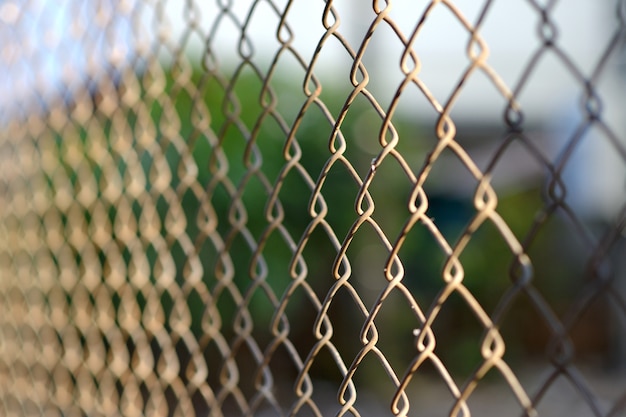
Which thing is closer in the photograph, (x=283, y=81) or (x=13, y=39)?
(x=13, y=39)

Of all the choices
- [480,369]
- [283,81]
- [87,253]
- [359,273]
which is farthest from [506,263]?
[480,369]

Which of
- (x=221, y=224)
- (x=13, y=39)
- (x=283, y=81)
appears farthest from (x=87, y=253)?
(x=283, y=81)

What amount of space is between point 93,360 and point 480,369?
4.18ft

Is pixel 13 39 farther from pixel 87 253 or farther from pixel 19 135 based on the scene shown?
pixel 87 253

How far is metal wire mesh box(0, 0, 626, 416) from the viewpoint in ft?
2.83

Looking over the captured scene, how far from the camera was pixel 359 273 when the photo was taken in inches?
152

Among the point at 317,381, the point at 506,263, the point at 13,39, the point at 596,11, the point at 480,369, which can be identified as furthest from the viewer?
the point at 506,263

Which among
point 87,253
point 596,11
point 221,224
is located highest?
point 596,11

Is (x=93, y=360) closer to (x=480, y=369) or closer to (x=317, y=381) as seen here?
(x=480, y=369)

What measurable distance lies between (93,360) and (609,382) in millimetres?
3654

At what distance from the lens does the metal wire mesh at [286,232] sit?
86cm

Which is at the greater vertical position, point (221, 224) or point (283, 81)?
point (283, 81)

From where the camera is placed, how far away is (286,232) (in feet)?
3.91

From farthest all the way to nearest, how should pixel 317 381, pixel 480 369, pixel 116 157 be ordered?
pixel 317 381 < pixel 116 157 < pixel 480 369
